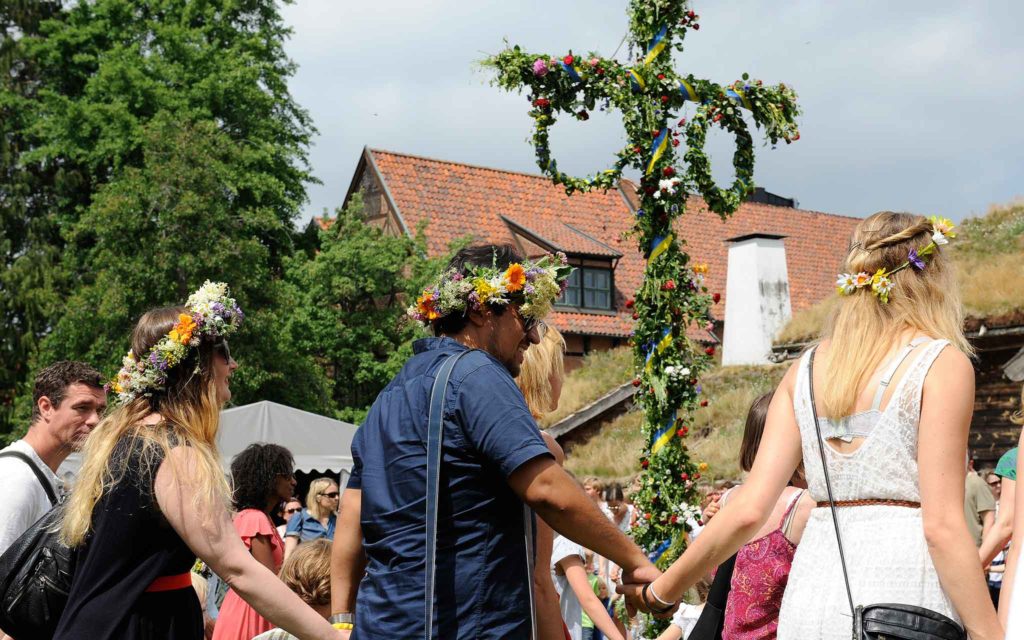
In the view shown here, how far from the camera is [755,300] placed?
27.0 meters

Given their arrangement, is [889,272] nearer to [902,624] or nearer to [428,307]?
[902,624]

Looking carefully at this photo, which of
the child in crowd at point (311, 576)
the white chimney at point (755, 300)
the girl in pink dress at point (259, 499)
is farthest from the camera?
the white chimney at point (755, 300)

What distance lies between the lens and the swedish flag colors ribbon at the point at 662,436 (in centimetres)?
756

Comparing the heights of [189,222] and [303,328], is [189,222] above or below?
above

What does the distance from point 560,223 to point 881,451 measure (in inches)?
1333

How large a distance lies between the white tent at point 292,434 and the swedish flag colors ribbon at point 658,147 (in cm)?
756

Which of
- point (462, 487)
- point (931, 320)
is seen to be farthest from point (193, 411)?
point (931, 320)

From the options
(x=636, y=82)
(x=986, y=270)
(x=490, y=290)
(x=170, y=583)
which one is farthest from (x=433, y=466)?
(x=986, y=270)

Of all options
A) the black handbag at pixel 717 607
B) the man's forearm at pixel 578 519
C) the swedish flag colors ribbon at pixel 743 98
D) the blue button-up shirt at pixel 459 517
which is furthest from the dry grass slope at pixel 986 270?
the blue button-up shirt at pixel 459 517

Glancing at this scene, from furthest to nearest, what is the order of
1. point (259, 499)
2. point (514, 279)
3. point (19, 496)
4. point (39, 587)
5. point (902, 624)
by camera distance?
point (259, 499) → point (19, 496) → point (39, 587) → point (514, 279) → point (902, 624)

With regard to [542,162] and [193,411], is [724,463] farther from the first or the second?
[193,411]

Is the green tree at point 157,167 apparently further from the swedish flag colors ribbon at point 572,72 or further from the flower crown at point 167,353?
the flower crown at point 167,353

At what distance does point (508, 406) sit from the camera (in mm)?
3049

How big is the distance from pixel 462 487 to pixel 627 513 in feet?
33.6
